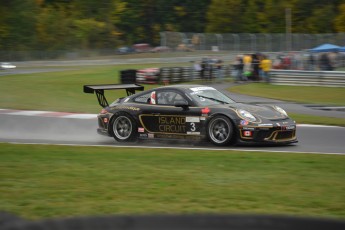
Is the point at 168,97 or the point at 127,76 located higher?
the point at 127,76

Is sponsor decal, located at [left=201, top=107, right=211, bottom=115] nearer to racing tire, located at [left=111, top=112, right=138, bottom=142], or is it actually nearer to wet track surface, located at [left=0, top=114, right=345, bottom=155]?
wet track surface, located at [left=0, top=114, right=345, bottom=155]

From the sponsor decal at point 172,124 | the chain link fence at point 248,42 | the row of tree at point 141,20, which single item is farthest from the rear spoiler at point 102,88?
the row of tree at point 141,20

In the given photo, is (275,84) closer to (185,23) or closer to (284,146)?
(284,146)

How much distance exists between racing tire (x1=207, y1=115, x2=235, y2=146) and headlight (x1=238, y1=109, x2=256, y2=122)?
0.87ft

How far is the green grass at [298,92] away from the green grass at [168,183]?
41.9 feet

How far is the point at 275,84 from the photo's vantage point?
29.1m

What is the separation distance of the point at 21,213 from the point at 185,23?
84.2m

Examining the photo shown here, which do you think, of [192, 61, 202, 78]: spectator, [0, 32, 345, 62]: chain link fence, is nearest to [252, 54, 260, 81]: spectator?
[192, 61, 202, 78]: spectator

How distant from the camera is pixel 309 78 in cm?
2803

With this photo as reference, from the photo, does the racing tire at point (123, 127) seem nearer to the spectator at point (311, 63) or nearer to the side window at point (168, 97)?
the side window at point (168, 97)

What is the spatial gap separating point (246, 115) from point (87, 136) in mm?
4052

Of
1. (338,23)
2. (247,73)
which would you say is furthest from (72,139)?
(338,23)

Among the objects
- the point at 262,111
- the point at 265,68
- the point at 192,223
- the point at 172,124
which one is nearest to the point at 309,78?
the point at 265,68

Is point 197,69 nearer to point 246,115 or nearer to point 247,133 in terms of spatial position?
point 246,115
